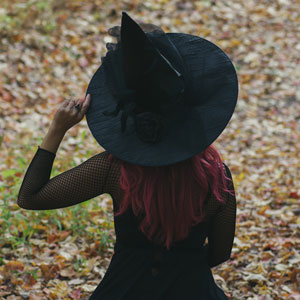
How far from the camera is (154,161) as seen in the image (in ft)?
5.70

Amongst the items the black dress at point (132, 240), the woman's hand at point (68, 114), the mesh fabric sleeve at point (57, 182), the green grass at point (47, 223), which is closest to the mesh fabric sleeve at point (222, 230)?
the black dress at point (132, 240)

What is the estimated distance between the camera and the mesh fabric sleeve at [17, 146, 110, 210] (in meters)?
1.88

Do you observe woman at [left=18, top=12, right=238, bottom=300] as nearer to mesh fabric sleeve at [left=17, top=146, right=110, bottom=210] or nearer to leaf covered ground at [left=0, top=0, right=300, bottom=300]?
mesh fabric sleeve at [left=17, top=146, right=110, bottom=210]

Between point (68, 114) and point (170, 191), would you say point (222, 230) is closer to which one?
point (170, 191)

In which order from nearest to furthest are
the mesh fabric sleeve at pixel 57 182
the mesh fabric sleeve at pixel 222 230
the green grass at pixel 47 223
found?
the mesh fabric sleeve at pixel 57 182
the mesh fabric sleeve at pixel 222 230
the green grass at pixel 47 223

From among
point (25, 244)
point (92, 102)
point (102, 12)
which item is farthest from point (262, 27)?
point (92, 102)

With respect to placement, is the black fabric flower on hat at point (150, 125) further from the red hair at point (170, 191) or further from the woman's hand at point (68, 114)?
the woman's hand at point (68, 114)

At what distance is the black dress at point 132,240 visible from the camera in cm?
189

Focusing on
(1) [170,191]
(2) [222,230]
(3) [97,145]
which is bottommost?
(3) [97,145]

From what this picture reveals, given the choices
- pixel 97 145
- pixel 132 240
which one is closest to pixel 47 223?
pixel 97 145

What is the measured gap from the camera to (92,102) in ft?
6.36

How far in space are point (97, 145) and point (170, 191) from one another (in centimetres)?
392

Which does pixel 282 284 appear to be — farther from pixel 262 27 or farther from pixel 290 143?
pixel 262 27

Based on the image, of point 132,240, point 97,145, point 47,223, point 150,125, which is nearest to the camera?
point 150,125
